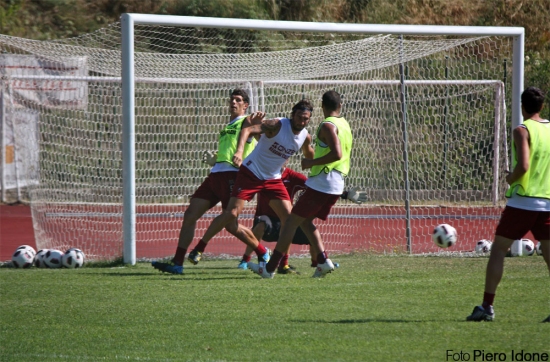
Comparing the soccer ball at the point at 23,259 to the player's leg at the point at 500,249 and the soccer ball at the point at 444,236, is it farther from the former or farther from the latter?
the player's leg at the point at 500,249

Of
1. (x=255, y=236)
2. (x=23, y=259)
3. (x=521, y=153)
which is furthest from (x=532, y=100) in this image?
(x=23, y=259)

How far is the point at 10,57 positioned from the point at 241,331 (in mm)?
12877

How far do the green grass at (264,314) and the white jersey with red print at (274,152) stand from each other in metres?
1.27

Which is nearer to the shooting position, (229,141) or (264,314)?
(264,314)

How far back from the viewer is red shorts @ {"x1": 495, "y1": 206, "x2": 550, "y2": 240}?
679 cm

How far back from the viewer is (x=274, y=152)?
9727 millimetres

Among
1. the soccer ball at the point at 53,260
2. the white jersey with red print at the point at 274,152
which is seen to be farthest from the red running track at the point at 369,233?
the white jersey with red print at the point at 274,152

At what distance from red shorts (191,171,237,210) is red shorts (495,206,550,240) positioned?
4.24 meters

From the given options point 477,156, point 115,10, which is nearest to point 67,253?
point 477,156

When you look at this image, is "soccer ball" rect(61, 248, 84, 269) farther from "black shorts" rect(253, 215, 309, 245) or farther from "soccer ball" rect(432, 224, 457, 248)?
"soccer ball" rect(432, 224, 457, 248)

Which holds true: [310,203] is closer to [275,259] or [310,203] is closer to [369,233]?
[275,259]

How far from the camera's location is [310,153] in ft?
33.1

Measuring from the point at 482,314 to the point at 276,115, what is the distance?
8.63 metres

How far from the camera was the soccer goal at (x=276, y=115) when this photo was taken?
42.5ft
